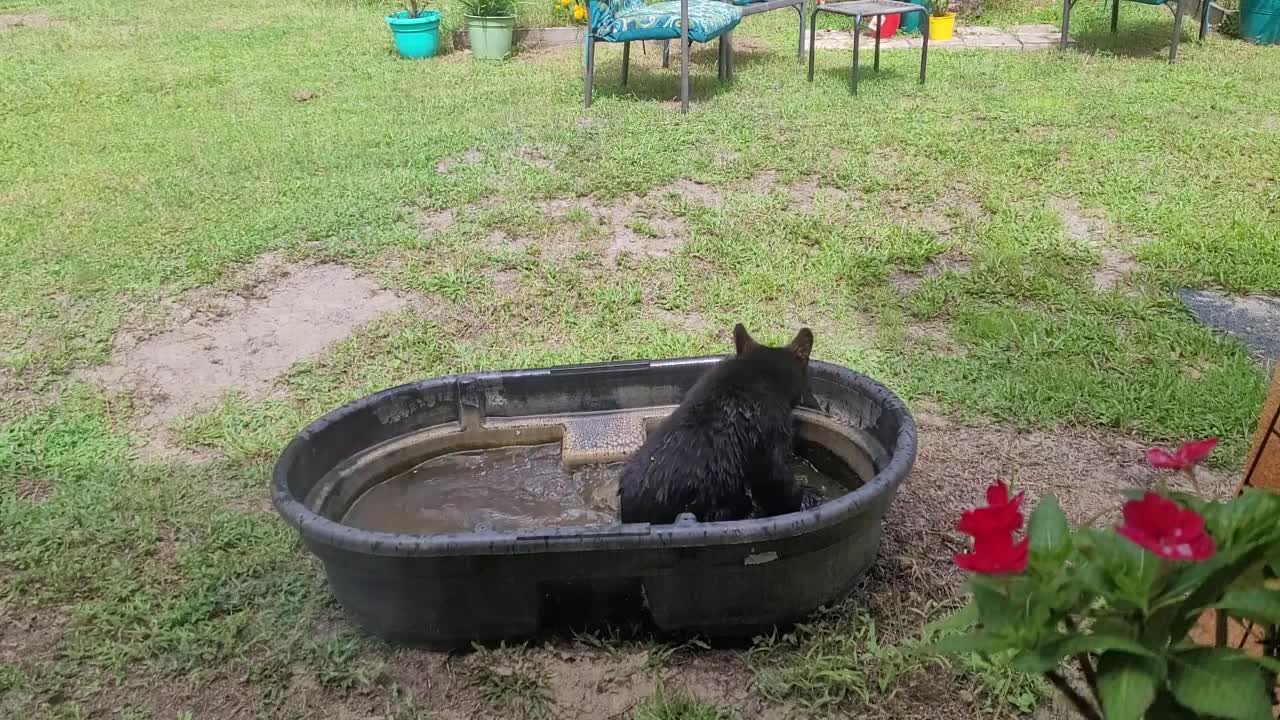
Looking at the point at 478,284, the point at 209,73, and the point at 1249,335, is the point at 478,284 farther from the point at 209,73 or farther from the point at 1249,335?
the point at 209,73

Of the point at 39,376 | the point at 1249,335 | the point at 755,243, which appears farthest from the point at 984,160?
the point at 39,376

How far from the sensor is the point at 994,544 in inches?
38.2

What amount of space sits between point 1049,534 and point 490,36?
938 centimetres

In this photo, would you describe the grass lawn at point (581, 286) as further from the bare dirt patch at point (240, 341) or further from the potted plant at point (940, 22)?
the potted plant at point (940, 22)

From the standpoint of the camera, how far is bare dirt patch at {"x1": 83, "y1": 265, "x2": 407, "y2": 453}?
3.85 meters

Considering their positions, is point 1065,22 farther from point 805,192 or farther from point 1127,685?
point 1127,685

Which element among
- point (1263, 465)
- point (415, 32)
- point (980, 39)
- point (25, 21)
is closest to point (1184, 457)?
point (1263, 465)

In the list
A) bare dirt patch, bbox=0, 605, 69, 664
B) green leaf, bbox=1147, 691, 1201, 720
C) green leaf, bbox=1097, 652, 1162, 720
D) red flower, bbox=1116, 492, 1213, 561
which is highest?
red flower, bbox=1116, 492, 1213, 561

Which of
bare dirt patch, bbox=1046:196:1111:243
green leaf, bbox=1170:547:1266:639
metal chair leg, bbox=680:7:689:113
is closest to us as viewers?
green leaf, bbox=1170:547:1266:639

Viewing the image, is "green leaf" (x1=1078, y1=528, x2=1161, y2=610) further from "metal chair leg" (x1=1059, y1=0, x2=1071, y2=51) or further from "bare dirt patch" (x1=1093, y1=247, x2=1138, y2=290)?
"metal chair leg" (x1=1059, y1=0, x2=1071, y2=51)

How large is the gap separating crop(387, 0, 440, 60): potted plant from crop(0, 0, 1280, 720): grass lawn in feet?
2.00

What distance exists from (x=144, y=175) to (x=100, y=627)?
4.76 metres

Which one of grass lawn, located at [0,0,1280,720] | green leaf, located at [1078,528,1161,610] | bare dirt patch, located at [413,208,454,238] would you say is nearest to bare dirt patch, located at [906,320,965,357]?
grass lawn, located at [0,0,1280,720]

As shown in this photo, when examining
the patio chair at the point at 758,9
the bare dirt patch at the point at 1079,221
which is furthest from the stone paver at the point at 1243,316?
the patio chair at the point at 758,9
